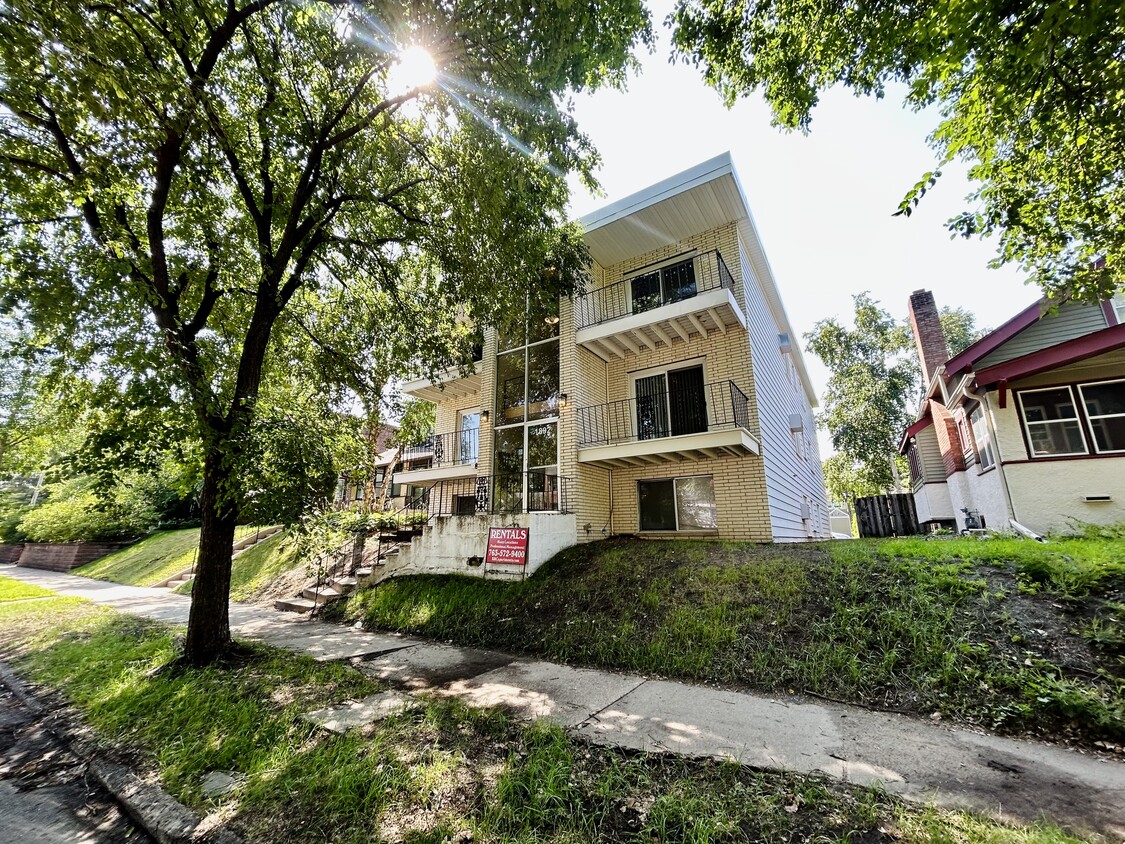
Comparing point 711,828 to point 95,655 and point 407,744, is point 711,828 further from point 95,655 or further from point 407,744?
point 95,655

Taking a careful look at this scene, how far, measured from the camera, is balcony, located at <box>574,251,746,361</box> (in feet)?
30.7

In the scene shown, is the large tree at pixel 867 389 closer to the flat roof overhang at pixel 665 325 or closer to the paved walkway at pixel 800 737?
the flat roof overhang at pixel 665 325

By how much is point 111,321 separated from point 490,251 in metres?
5.27

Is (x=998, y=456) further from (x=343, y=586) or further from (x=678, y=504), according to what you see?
(x=343, y=586)

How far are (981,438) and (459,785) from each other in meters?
13.7

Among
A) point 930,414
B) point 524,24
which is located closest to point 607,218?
point 524,24

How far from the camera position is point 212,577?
17.6 ft

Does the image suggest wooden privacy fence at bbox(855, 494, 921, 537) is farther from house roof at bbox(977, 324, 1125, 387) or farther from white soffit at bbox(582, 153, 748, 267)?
white soffit at bbox(582, 153, 748, 267)

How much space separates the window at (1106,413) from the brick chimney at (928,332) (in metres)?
7.25

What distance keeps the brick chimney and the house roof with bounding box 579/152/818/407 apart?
8.11 metres

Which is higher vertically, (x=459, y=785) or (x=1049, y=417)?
(x=1049, y=417)

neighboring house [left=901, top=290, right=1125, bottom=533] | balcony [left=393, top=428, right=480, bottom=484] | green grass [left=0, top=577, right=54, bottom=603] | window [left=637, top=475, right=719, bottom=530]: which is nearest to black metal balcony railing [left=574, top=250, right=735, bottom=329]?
window [left=637, top=475, right=719, bottom=530]

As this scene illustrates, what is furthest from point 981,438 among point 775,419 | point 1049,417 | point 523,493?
point 523,493

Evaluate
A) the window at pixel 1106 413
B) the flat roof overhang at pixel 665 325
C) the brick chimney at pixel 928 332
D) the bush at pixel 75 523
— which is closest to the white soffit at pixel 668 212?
the flat roof overhang at pixel 665 325
